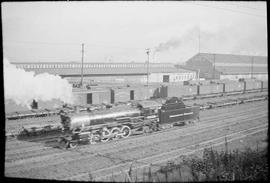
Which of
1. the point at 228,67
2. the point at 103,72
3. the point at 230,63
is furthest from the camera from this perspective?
the point at 230,63

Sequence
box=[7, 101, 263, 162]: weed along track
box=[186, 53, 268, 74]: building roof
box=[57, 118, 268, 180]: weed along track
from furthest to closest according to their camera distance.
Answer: box=[186, 53, 268, 74]: building roof < box=[7, 101, 263, 162]: weed along track < box=[57, 118, 268, 180]: weed along track

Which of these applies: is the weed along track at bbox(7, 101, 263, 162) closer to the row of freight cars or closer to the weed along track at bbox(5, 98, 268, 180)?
the weed along track at bbox(5, 98, 268, 180)

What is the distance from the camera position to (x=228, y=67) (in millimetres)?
69562

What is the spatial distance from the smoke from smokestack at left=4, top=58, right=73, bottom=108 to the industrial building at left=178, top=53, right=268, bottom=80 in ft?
159

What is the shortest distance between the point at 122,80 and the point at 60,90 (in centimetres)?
3588

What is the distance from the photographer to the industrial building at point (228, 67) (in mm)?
66188

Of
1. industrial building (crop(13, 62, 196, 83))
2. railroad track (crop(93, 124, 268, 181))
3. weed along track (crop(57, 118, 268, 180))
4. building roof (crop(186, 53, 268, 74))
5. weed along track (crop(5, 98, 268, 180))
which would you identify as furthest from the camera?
building roof (crop(186, 53, 268, 74))

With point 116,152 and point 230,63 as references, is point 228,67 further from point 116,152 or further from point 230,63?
point 116,152

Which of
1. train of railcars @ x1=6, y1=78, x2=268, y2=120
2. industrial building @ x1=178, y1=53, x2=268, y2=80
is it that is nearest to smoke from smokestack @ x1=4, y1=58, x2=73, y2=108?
train of railcars @ x1=6, y1=78, x2=268, y2=120

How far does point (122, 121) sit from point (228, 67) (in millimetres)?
57999

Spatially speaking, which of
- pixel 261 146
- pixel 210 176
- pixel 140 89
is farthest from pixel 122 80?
pixel 210 176

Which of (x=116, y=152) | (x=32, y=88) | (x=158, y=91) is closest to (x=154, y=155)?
(x=116, y=152)

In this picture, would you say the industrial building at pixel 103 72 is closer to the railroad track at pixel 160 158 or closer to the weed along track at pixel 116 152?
the weed along track at pixel 116 152

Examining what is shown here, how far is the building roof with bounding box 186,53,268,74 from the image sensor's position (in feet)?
225
